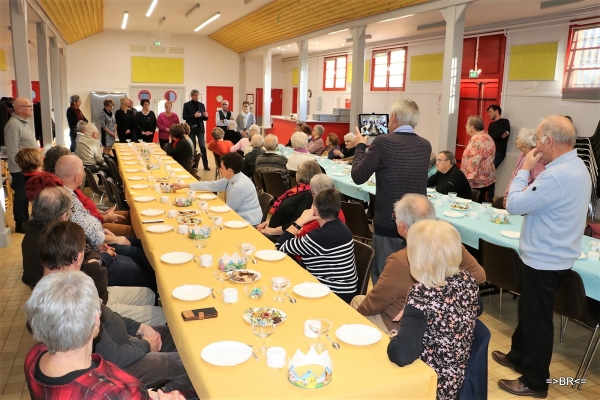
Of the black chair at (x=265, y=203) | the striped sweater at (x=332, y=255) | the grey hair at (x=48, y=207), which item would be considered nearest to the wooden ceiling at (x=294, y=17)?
the black chair at (x=265, y=203)

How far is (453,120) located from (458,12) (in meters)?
→ 1.66

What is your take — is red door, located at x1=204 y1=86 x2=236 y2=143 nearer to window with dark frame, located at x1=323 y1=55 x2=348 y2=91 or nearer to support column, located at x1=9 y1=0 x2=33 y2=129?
window with dark frame, located at x1=323 y1=55 x2=348 y2=91

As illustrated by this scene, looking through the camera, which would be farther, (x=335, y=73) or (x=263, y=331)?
(x=335, y=73)

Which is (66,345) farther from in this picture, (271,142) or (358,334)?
(271,142)

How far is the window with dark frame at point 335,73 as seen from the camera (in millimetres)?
17391

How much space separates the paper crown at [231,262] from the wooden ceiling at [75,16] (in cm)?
857

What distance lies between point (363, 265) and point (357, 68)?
8.33m

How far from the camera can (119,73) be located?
1792cm

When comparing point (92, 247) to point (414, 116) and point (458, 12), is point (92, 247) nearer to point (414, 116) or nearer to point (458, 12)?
point (414, 116)

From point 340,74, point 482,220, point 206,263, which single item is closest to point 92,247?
point 206,263

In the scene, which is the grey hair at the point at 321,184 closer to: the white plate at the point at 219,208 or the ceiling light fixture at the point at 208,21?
the white plate at the point at 219,208

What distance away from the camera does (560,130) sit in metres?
2.96

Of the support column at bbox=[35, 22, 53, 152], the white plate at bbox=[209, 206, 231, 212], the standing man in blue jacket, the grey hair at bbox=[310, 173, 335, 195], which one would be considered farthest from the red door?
the grey hair at bbox=[310, 173, 335, 195]

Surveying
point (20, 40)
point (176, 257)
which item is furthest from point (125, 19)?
point (176, 257)
